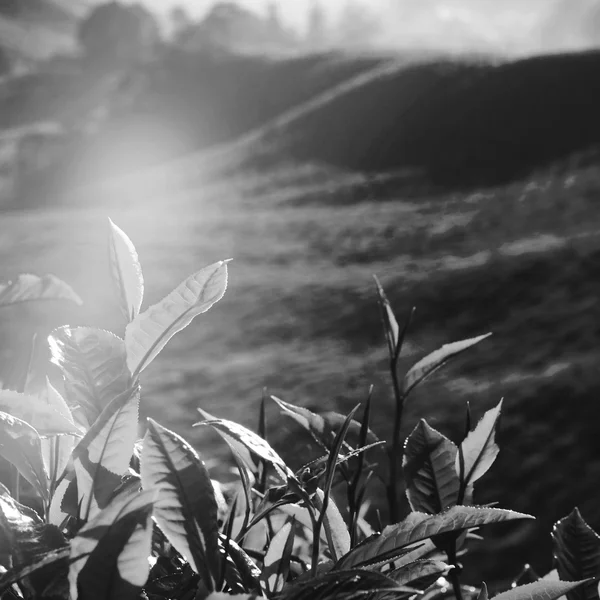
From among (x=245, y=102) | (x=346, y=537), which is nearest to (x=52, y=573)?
(x=346, y=537)

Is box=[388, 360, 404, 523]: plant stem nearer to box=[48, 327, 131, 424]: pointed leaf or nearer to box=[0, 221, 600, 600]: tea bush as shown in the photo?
box=[0, 221, 600, 600]: tea bush

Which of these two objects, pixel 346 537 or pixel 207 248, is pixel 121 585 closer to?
pixel 346 537

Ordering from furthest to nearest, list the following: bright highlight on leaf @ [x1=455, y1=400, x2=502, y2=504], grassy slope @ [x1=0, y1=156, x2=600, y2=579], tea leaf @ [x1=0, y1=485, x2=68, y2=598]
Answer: grassy slope @ [x1=0, y1=156, x2=600, y2=579] < bright highlight on leaf @ [x1=455, y1=400, x2=502, y2=504] < tea leaf @ [x1=0, y1=485, x2=68, y2=598]

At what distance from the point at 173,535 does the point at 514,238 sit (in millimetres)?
2361

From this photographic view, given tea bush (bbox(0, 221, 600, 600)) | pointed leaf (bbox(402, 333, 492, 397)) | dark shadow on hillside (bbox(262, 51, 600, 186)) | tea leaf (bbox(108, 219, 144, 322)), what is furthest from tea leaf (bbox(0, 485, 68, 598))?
dark shadow on hillside (bbox(262, 51, 600, 186))

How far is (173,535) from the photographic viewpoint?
281 mm

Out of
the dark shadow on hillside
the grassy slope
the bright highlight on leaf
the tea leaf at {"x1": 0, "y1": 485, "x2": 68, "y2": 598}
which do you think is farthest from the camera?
the dark shadow on hillside

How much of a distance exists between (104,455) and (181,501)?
1.7 inches

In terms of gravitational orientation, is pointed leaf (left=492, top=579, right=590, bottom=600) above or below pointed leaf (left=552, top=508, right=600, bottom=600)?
above

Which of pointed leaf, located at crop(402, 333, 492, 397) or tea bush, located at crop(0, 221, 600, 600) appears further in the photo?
pointed leaf, located at crop(402, 333, 492, 397)

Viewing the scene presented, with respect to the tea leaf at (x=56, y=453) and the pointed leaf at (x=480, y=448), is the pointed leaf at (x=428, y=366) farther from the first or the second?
the tea leaf at (x=56, y=453)

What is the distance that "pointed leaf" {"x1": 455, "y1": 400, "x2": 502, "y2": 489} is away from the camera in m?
0.37

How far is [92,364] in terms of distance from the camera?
1.04 feet

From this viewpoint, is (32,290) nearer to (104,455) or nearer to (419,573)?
(104,455)
